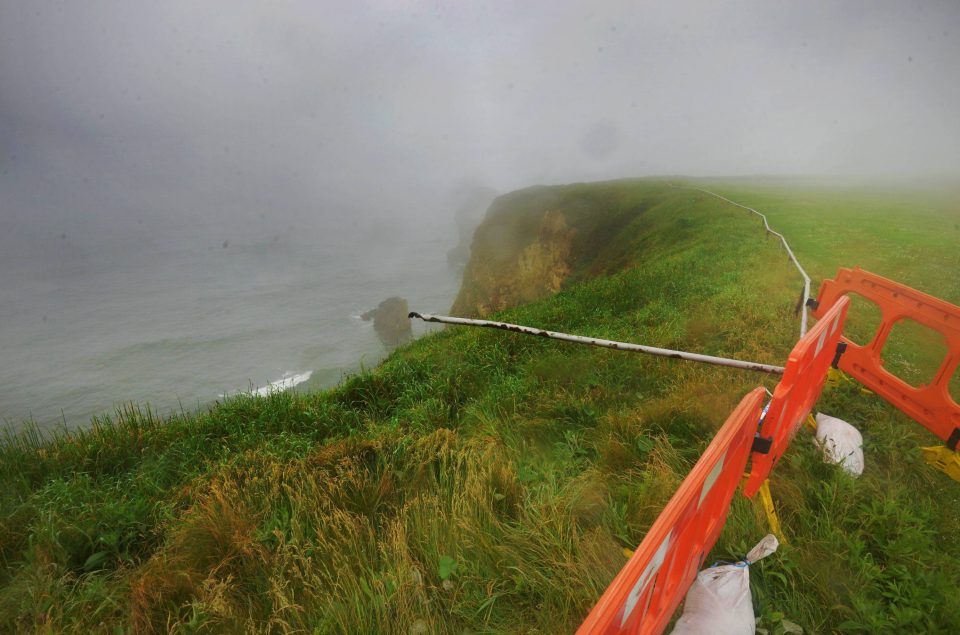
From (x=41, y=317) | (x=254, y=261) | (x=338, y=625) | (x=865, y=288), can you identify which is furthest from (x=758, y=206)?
(x=254, y=261)

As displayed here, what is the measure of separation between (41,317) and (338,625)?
157417mm

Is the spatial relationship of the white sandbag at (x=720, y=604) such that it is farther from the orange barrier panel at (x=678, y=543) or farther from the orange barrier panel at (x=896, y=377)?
the orange barrier panel at (x=896, y=377)

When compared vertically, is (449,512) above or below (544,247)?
above

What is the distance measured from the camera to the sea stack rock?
218ft

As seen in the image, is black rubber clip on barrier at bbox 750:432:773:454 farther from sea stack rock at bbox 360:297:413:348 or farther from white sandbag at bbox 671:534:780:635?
sea stack rock at bbox 360:297:413:348

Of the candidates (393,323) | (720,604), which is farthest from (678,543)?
(393,323)

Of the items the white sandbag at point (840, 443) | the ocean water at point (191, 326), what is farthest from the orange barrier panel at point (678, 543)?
the ocean water at point (191, 326)

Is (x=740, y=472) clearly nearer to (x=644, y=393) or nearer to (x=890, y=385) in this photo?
(x=644, y=393)

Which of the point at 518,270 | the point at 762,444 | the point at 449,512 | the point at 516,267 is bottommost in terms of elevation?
the point at 518,270

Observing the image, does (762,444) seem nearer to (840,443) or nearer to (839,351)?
(840,443)

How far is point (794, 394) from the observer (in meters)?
2.95

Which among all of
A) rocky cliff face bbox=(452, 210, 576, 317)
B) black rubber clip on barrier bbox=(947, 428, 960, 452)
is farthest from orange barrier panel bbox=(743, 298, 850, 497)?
rocky cliff face bbox=(452, 210, 576, 317)

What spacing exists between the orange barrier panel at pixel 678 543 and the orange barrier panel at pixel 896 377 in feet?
9.17

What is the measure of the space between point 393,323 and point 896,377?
68363mm
